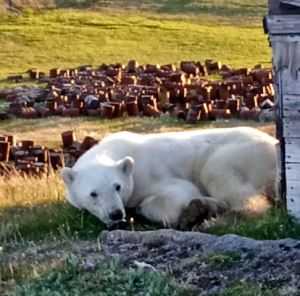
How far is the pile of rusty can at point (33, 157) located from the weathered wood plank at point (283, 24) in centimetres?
544

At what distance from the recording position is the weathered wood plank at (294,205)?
28.9 ft

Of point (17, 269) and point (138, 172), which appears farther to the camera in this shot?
point (138, 172)

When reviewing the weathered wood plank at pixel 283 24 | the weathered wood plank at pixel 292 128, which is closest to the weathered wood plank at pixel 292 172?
the weathered wood plank at pixel 292 128

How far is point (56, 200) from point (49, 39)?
33423 mm

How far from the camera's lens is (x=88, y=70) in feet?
108

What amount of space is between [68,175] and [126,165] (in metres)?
0.61

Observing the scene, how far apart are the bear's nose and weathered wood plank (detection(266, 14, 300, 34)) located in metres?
2.17

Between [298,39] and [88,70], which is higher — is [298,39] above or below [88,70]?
above

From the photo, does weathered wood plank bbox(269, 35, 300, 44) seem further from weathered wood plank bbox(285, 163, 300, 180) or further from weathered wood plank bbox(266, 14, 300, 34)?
weathered wood plank bbox(285, 163, 300, 180)

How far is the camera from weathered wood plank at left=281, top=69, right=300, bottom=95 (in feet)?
28.7

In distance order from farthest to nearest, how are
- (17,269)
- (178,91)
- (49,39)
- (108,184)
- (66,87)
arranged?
(49,39) < (66,87) < (178,91) < (108,184) < (17,269)

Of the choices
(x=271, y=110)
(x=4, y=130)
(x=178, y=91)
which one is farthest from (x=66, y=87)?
(x=271, y=110)

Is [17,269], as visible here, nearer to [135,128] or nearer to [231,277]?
[231,277]

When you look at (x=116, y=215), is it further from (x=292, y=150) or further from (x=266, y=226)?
(x=292, y=150)
